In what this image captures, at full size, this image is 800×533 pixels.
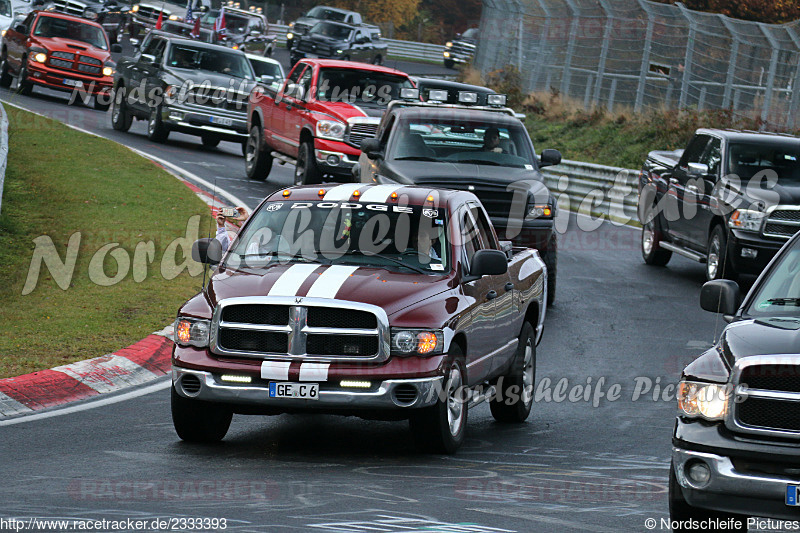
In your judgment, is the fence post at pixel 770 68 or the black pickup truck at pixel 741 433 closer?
the black pickup truck at pixel 741 433

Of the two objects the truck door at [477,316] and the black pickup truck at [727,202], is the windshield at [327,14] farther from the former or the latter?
the truck door at [477,316]

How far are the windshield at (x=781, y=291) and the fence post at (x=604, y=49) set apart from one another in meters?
29.1

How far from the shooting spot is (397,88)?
23922 millimetres

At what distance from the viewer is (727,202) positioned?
710 inches

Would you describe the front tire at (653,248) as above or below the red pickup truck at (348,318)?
below

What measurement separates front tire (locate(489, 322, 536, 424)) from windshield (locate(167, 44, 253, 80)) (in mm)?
17828

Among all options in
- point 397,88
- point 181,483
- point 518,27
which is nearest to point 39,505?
point 181,483

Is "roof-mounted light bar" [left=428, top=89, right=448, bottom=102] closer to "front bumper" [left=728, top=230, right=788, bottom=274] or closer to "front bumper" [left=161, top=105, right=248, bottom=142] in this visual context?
"front bumper" [left=728, top=230, right=788, bottom=274]

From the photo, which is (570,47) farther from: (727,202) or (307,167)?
(727,202)

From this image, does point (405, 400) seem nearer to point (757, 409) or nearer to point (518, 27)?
point (757, 409)

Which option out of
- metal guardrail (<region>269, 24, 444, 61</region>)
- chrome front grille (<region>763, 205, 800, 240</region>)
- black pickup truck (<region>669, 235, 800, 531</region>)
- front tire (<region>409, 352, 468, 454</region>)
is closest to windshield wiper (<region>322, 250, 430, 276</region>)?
front tire (<region>409, 352, 468, 454</region>)

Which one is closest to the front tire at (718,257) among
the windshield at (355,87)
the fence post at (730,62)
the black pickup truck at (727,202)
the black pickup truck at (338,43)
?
the black pickup truck at (727,202)

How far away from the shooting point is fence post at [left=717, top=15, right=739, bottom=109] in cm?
3148

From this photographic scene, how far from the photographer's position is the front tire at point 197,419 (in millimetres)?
9273
